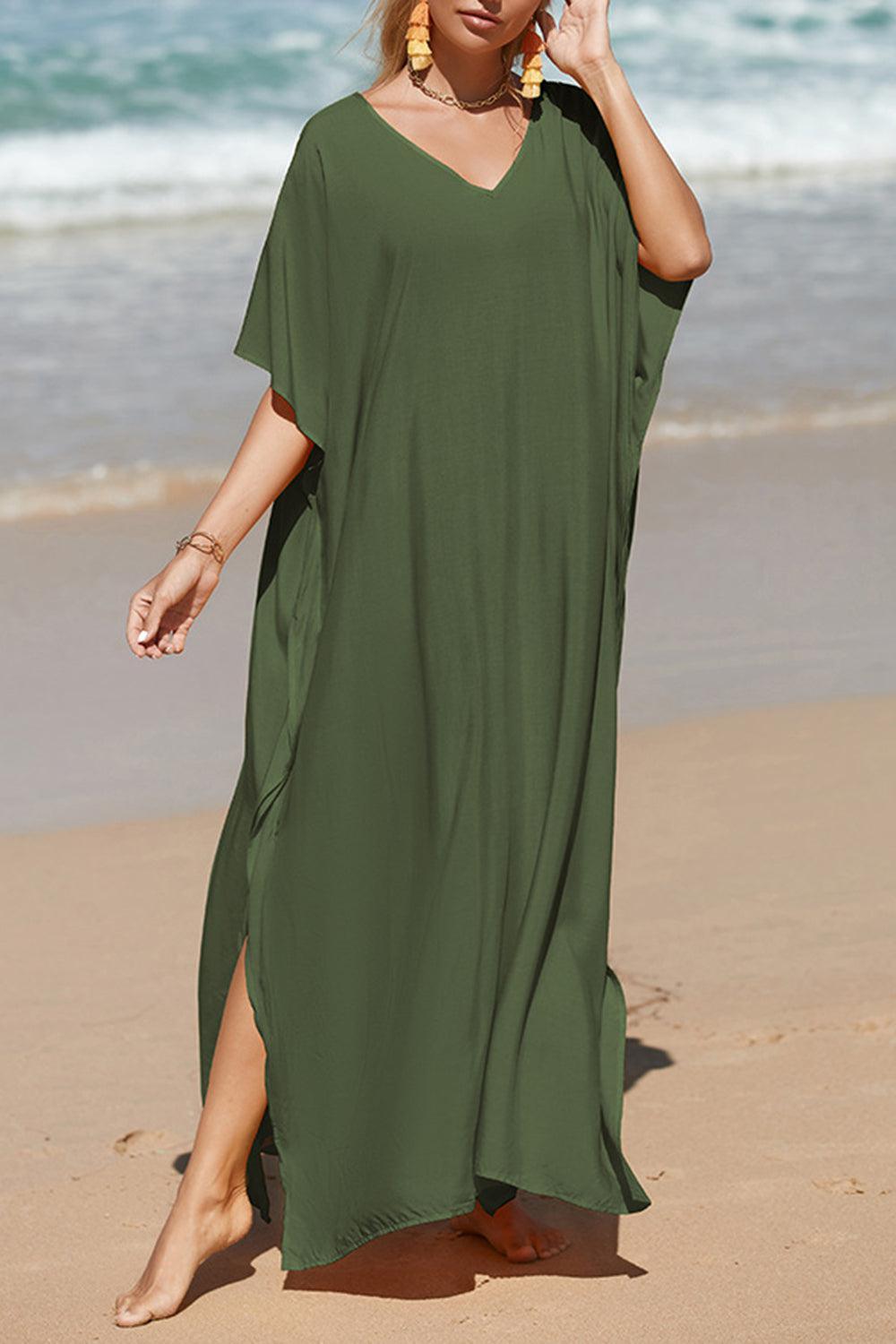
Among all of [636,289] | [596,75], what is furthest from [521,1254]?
[596,75]

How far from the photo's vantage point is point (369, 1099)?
302 cm

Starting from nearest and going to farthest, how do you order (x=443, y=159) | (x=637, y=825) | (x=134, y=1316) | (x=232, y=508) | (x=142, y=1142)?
(x=443, y=159) → (x=232, y=508) → (x=134, y=1316) → (x=142, y=1142) → (x=637, y=825)

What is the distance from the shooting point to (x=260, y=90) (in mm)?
19172

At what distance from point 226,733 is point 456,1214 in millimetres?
3211

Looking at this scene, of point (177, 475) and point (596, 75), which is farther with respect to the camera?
point (177, 475)

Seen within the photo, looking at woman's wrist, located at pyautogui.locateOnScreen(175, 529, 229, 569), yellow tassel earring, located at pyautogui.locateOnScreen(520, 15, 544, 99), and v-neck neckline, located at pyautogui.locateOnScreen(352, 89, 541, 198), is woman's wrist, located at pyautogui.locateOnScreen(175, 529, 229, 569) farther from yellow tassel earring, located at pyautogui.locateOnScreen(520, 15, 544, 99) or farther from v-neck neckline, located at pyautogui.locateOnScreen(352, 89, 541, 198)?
yellow tassel earring, located at pyautogui.locateOnScreen(520, 15, 544, 99)

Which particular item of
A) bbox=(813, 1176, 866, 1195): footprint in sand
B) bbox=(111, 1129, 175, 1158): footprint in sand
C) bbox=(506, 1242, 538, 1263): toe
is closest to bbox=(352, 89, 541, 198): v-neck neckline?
bbox=(506, 1242, 538, 1263): toe

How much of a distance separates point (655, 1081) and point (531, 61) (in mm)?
1966

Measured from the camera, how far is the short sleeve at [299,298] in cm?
289

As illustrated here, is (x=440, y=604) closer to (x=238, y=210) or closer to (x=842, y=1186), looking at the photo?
(x=842, y=1186)

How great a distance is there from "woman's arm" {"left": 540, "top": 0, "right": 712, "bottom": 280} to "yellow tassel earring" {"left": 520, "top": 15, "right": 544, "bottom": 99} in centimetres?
2

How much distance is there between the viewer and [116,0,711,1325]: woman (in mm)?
2887

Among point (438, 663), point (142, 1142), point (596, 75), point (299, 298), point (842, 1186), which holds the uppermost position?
point (596, 75)

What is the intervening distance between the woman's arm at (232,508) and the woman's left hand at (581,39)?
59cm
